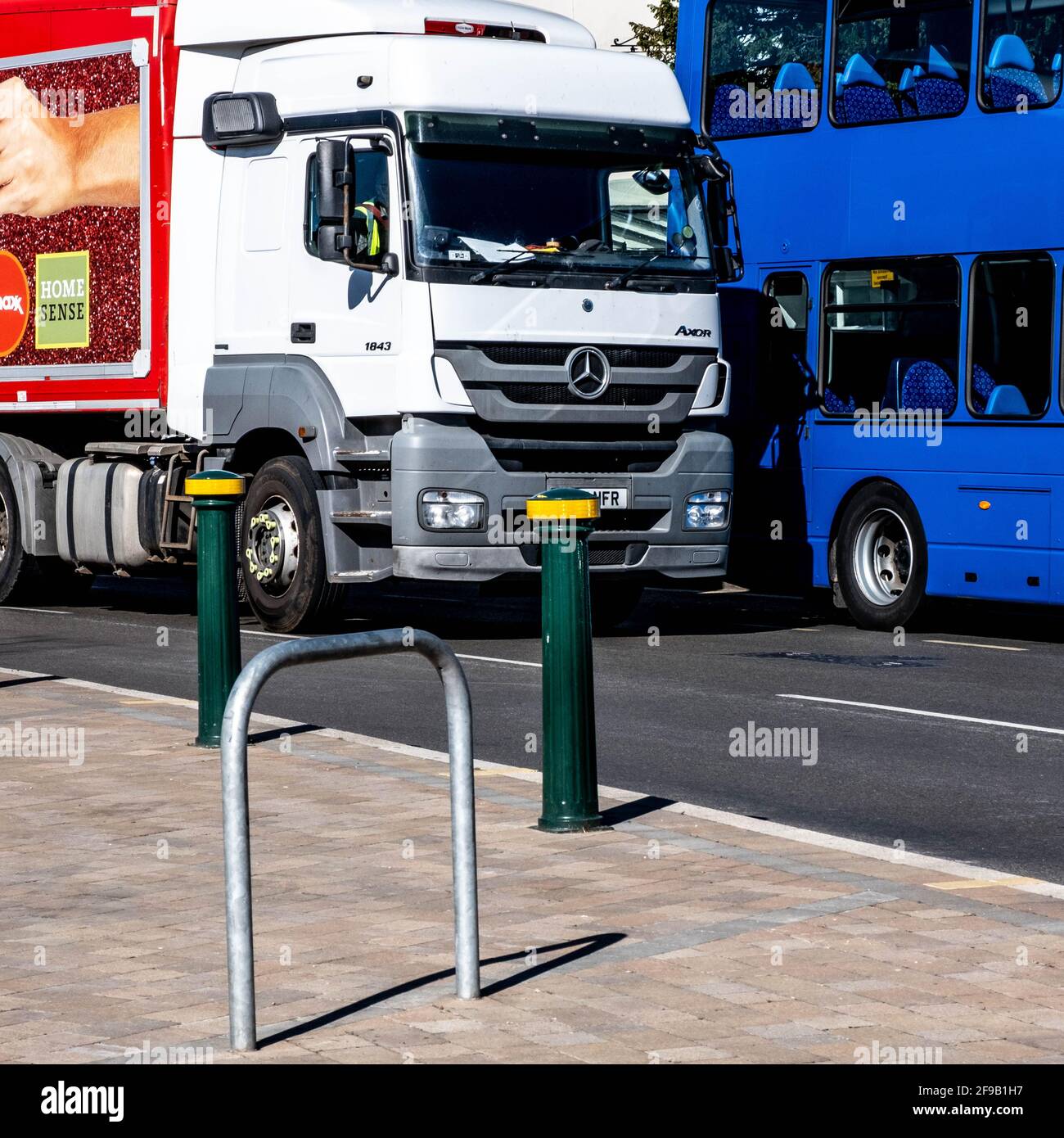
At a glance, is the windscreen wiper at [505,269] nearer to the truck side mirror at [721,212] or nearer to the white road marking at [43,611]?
the truck side mirror at [721,212]

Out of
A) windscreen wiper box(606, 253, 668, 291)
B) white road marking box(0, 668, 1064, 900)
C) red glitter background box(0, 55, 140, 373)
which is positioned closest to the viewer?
white road marking box(0, 668, 1064, 900)

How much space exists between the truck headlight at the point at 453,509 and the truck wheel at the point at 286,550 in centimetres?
105

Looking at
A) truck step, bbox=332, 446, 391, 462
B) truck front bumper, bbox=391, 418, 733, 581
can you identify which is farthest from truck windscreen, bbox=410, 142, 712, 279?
truck step, bbox=332, 446, 391, 462

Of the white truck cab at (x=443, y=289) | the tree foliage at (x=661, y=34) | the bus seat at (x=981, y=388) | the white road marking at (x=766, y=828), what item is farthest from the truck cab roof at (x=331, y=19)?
the tree foliage at (x=661, y=34)

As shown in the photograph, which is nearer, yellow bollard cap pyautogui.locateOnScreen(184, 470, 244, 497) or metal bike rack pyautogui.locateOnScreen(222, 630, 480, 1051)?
metal bike rack pyautogui.locateOnScreen(222, 630, 480, 1051)

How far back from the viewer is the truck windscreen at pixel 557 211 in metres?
14.1

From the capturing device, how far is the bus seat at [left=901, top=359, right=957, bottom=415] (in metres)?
15.8

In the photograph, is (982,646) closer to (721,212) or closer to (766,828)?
(721,212)

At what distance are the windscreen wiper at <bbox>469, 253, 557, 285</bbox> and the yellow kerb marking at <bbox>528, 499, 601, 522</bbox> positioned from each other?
20.2 feet

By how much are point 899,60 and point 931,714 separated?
6.09m

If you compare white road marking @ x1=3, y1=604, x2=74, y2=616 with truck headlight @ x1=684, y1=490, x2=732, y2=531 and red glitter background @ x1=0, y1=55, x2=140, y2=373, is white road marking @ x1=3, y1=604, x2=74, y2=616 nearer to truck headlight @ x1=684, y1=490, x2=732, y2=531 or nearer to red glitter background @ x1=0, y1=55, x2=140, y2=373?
red glitter background @ x1=0, y1=55, x2=140, y2=373

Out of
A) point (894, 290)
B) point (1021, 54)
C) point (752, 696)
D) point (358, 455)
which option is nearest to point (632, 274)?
point (358, 455)

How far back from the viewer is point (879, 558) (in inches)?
644

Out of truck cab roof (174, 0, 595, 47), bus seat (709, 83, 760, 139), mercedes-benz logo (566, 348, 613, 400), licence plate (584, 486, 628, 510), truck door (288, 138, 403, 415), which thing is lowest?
licence plate (584, 486, 628, 510)
